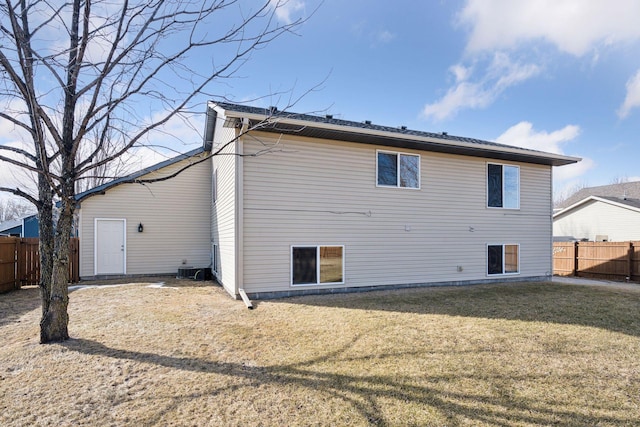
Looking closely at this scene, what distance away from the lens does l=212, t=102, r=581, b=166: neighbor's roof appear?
712 centimetres

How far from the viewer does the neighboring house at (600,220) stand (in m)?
19.1

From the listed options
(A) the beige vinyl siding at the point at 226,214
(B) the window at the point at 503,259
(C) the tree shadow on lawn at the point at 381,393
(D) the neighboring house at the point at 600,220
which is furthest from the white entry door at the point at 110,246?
(D) the neighboring house at the point at 600,220

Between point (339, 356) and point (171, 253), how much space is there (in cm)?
905

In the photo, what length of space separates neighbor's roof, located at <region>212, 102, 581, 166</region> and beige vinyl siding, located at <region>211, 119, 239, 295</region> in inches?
33.5

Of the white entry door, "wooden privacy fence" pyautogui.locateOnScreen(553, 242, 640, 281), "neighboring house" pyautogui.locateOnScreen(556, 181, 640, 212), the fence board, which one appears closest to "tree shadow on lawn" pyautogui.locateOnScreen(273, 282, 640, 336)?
"wooden privacy fence" pyautogui.locateOnScreen(553, 242, 640, 281)

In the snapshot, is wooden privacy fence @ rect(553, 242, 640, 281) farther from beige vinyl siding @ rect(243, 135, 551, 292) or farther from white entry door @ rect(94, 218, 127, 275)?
white entry door @ rect(94, 218, 127, 275)

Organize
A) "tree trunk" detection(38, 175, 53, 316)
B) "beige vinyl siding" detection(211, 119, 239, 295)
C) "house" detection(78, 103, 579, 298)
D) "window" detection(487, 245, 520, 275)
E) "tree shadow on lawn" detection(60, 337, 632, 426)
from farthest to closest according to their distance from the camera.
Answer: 1. "window" detection(487, 245, 520, 275)
2. "house" detection(78, 103, 579, 298)
3. "beige vinyl siding" detection(211, 119, 239, 295)
4. "tree trunk" detection(38, 175, 53, 316)
5. "tree shadow on lawn" detection(60, 337, 632, 426)

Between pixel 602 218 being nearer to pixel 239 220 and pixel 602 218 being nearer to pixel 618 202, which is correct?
pixel 618 202

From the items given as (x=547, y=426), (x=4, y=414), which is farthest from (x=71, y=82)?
(x=547, y=426)

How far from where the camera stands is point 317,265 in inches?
317

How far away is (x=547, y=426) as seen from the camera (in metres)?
2.63

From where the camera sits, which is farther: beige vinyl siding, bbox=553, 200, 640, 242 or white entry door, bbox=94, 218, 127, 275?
beige vinyl siding, bbox=553, 200, 640, 242

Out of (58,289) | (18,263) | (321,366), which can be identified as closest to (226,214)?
(58,289)

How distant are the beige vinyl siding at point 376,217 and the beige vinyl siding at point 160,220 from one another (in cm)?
514
